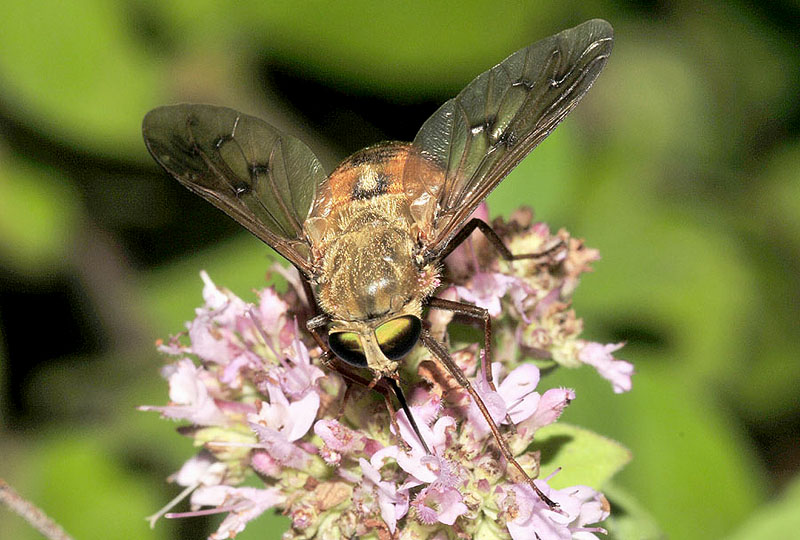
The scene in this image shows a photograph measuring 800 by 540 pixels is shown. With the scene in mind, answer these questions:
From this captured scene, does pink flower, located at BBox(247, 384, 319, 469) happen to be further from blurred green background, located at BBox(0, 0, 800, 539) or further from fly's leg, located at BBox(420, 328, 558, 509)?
blurred green background, located at BBox(0, 0, 800, 539)

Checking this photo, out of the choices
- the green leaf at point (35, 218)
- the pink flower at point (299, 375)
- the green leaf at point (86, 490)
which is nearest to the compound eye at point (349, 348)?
the pink flower at point (299, 375)

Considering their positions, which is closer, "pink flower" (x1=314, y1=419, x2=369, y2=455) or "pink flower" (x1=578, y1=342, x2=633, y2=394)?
"pink flower" (x1=314, y1=419, x2=369, y2=455)

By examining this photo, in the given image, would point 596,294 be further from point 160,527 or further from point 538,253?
point 160,527

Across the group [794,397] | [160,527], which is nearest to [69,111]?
[160,527]

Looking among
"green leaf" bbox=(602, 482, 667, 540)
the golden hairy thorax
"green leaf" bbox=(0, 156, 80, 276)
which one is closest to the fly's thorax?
the golden hairy thorax

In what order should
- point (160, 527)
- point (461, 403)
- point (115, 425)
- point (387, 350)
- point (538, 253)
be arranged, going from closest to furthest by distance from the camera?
1. point (387, 350)
2. point (461, 403)
3. point (538, 253)
4. point (160, 527)
5. point (115, 425)

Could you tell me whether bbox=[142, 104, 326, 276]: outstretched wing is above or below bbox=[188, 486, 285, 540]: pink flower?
above

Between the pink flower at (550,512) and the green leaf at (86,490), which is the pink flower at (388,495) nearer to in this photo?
the pink flower at (550,512)
